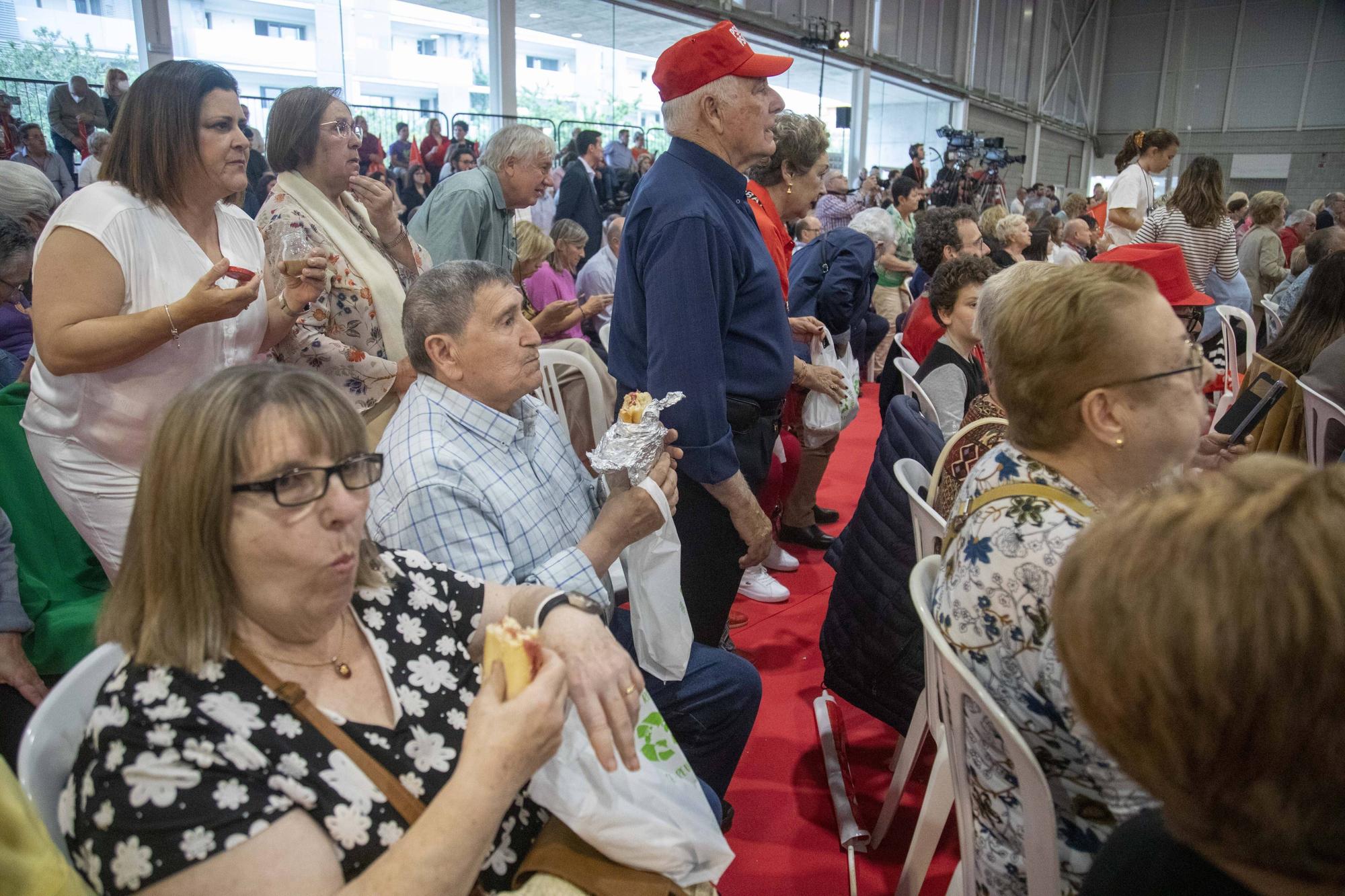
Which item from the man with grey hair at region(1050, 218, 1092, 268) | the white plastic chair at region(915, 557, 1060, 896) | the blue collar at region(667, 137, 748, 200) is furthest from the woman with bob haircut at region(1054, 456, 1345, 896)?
the man with grey hair at region(1050, 218, 1092, 268)

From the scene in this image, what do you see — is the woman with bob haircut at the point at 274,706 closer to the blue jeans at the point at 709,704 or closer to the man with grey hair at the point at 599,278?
the blue jeans at the point at 709,704

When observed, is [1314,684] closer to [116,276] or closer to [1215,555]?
[1215,555]

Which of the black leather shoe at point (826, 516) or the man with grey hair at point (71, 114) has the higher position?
the man with grey hair at point (71, 114)

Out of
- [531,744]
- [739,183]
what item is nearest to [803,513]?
[739,183]

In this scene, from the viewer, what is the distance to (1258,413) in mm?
2713

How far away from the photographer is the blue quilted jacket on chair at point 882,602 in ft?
6.57

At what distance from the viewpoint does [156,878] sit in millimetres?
823

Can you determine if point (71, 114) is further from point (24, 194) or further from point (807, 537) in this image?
point (807, 537)

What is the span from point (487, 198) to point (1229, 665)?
2.81 metres

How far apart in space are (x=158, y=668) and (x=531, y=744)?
41cm

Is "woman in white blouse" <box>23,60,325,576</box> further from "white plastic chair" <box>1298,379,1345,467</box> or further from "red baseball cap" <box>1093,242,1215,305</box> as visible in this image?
"white plastic chair" <box>1298,379,1345,467</box>

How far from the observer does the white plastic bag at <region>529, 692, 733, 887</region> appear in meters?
1.13

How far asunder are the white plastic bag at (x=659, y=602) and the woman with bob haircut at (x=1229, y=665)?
1.00 m

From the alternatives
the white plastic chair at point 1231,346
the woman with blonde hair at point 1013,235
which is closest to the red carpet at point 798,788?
the white plastic chair at point 1231,346
